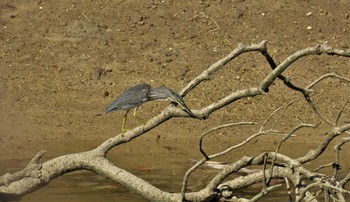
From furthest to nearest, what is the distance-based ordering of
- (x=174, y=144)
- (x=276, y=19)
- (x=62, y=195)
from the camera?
(x=276, y=19) < (x=174, y=144) < (x=62, y=195)

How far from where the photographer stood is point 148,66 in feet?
44.8

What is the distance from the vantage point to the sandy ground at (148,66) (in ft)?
41.2

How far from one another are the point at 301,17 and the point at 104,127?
10.9ft

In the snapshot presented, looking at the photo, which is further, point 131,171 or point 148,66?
point 148,66

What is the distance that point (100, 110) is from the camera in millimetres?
13047

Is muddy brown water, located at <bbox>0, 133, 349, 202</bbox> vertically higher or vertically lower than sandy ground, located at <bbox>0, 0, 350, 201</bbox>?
lower

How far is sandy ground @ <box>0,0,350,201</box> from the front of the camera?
12562mm

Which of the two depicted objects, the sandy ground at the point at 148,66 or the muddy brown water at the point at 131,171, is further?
the sandy ground at the point at 148,66

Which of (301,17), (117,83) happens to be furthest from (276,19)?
(117,83)

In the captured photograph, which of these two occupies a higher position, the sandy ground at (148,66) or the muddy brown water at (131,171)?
the sandy ground at (148,66)

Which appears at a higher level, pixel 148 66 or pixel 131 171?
pixel 148 66

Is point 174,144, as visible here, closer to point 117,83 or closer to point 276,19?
point 117,83

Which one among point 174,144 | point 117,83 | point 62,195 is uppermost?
point 117,83

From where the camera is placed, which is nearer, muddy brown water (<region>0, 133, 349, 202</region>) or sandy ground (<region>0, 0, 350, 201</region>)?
muddy brown water (<region>0, 133, 349, 202</region>)
